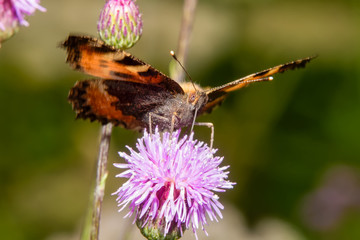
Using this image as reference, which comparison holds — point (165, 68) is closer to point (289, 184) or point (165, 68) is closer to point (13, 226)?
point (289, 184)

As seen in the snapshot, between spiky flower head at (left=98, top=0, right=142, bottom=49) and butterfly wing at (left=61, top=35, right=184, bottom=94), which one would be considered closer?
butterfly wing at (left=61, top=35, right=184, bottom=94)

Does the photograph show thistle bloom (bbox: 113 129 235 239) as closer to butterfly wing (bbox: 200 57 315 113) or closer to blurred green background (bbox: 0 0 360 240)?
butterfly wing (bbox: 200 57 315 113)

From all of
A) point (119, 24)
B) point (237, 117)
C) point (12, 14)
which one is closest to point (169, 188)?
point (119, 24)

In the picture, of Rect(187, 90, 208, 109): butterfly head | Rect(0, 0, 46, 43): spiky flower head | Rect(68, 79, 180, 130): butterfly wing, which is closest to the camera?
Rect(0, 0, 46, 43): spiky flower head

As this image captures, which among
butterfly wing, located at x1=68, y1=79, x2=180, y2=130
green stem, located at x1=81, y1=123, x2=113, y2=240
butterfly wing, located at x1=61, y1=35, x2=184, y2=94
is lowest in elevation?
green stem, located at x1=81, y1=123, x2=113, y2=240

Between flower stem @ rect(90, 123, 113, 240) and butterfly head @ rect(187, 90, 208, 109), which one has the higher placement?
butterfly head @ rect(187, 90, 208, 109)

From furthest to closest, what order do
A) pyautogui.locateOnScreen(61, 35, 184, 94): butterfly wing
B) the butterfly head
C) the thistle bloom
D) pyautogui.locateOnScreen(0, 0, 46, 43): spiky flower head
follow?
the butterfly head
the thistle bloom
pyautogui.locateOnScreen(61, 35, 184, 94): butterfly wing
pyautogui.locateOnScreen(0, 0, 46, 43): spiky flower head

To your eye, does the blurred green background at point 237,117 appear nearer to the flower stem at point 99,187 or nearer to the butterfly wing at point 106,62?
the flower stem at point 99,187

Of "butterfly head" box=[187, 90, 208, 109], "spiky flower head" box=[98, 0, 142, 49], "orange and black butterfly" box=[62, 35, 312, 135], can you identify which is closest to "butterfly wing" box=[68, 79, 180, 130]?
"orange and black butterfly" box=[62, 35, 312, 135]

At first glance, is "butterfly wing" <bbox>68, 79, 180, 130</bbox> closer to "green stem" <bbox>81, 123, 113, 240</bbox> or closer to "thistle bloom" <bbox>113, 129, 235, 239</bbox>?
"green stem" <bbox>81, 123, 113, 240</bbox>
